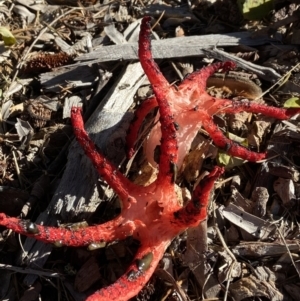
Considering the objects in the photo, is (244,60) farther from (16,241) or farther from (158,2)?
(16,241)

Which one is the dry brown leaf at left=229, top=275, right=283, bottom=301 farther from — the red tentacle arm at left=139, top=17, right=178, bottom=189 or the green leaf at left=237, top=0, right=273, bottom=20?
the green leaf at left=237, top=0, right=273, bottom=20

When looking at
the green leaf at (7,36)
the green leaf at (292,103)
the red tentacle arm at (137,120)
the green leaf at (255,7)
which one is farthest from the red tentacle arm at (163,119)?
the green leaf at (7,36)

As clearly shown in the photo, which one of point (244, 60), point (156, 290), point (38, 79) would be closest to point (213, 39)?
point (244, 60)

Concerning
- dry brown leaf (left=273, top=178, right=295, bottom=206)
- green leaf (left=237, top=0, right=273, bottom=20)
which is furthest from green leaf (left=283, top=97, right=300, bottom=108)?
green leaf (left=237, top=0, right=273, bottom=20)

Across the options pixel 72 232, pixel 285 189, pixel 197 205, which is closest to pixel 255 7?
pixel 285 189

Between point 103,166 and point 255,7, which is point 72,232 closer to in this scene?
point 103,166
